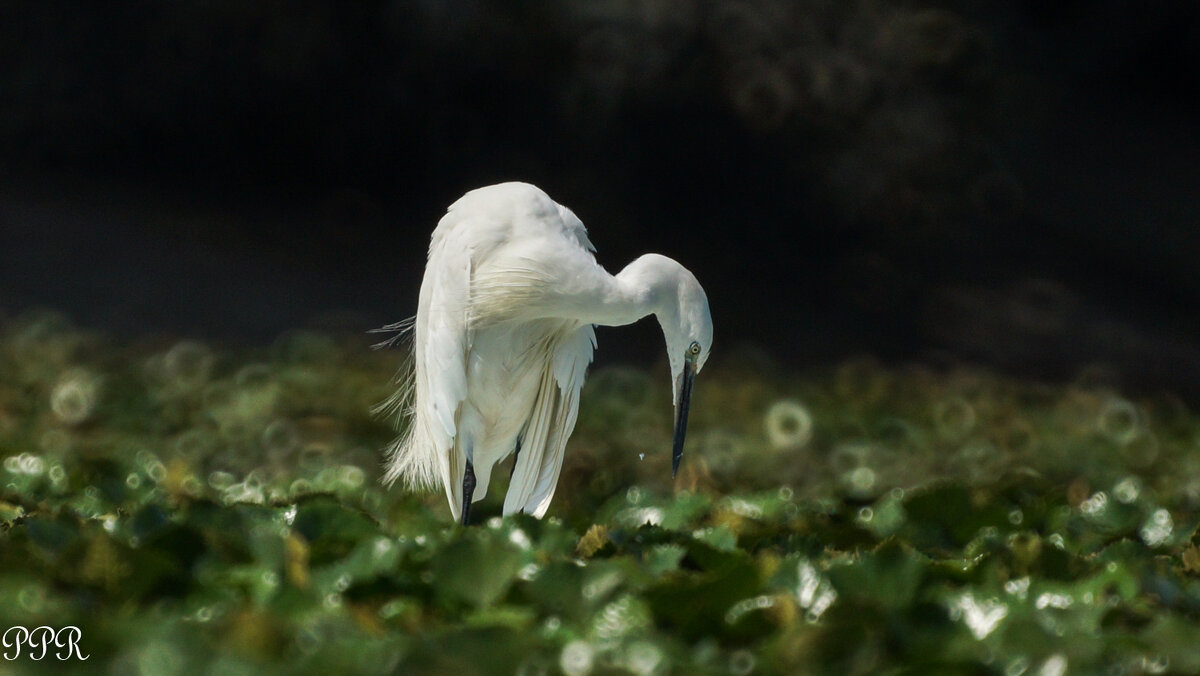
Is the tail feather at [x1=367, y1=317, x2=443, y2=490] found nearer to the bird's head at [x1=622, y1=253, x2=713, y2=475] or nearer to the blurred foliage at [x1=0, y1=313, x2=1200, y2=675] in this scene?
the blurred foliage at [x1=0, y1=313, x2=1200, y2=675]

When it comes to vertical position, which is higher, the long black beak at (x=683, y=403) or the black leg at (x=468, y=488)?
the long black beak at (x=683, y=403)

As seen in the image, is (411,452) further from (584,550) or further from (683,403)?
(584,550)

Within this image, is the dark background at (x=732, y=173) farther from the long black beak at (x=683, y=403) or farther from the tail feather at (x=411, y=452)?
the long black beak at (x=683, y=403)

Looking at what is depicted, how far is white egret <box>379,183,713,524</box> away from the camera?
239 cm

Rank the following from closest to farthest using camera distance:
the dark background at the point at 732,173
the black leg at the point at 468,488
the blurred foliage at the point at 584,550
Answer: the blurred foliage at the point at 584,550
the black leg at the point at 468,488
the dark background at the point at 732,173

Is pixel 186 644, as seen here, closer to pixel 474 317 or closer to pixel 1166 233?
pixel 474 317

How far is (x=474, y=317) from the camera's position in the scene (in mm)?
2564

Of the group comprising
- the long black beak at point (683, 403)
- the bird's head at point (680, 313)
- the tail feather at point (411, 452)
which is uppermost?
the bird's head at point (680, 313)

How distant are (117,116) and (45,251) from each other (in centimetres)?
55

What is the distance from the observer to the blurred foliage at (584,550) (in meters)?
1.08

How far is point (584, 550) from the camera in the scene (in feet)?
5.25

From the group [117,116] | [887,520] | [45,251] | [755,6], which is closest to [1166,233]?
[755,6]

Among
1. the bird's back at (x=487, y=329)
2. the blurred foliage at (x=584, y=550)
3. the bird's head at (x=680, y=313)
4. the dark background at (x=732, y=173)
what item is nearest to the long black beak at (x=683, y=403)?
the bird's head at (x=680, y=313)

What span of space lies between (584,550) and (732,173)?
2.95m
